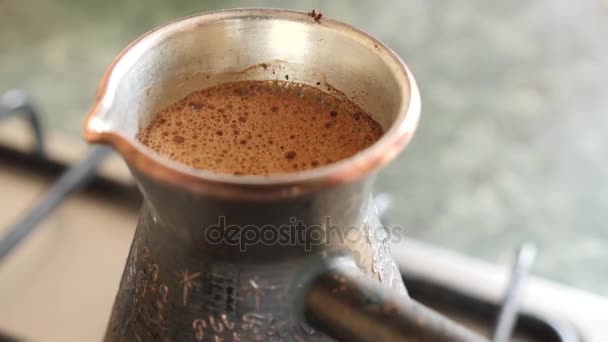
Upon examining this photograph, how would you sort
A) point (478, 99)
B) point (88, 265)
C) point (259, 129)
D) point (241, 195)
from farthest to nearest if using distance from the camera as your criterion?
point (478, 99) < point (88, 265) < point (259, 129) < point (241, 195)

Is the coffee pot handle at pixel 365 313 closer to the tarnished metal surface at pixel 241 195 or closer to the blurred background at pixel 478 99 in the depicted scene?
the tarnished metal surface at pixel 241 195

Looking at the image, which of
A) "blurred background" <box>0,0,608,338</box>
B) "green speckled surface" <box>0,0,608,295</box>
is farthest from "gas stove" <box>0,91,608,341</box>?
"green speckled surface" <box>0,0,608,295</box>

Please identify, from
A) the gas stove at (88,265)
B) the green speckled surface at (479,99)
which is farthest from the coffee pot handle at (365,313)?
the green speckled surface at (479,99)

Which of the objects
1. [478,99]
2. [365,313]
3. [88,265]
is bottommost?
[365,313]

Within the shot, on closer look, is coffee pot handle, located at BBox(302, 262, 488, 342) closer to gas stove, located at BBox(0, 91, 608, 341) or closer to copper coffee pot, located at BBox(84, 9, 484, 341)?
copper coffee pot, located at BBox(84, 9, 484, 341)

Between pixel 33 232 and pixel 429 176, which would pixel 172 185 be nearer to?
pixel 33 232

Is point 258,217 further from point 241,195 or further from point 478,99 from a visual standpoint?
point 478,99

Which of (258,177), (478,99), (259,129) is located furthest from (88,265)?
(478,99)
